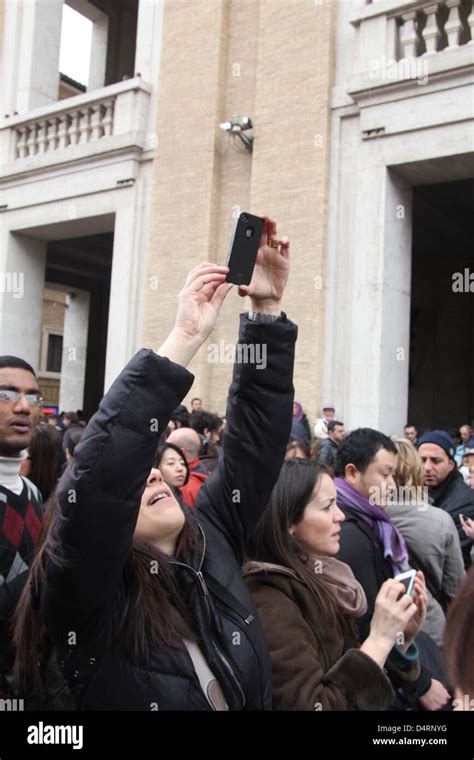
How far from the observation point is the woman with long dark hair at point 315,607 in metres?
1.99

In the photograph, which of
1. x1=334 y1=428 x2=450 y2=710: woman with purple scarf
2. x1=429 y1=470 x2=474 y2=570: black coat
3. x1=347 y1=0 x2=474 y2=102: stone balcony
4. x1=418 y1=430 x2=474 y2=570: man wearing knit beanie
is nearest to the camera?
x1=334 y1=428 x2=450 y2=710: woman with purple scarf

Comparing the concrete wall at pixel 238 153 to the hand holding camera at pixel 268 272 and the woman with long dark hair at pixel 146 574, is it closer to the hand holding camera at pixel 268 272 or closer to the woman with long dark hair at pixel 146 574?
the hand holding camera at pixel 268 272

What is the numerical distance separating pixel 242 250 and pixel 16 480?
4.95ft

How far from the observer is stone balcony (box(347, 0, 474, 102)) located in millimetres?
8852

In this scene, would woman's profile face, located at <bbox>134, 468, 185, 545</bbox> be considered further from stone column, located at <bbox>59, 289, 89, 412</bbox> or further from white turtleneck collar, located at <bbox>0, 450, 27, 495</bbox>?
stone column, located at <bbox>59, 289, 89, 412</bbox>

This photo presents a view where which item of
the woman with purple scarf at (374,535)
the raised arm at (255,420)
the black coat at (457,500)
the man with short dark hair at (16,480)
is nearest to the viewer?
the raised arm at (255,420)

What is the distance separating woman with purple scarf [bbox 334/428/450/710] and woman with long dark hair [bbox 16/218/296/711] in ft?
3.31

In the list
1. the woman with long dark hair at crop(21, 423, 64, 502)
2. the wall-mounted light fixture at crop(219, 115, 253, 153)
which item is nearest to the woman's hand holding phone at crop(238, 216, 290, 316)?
the woman with long dark hair at crop(21, 423, 64, 502)

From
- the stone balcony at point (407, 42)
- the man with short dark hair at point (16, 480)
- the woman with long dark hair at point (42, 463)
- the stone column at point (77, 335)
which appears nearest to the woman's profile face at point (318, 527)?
the man with short dark hair at point (16, 480)

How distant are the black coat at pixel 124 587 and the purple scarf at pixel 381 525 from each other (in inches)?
55.4

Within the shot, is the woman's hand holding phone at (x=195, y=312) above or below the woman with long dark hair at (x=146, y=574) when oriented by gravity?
above

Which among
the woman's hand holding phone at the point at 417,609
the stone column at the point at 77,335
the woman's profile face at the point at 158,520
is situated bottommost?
the woman's hand holding phone at the point at 417,609

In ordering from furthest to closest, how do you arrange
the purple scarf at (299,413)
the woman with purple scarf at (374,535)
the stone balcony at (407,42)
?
the purple scarf at (299,413)
the stone balcony at (407,42)
the woman with purple scarf at (374,535)

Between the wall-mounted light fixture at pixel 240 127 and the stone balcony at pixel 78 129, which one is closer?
the wall-mounted light fixture at pixel 240 127
